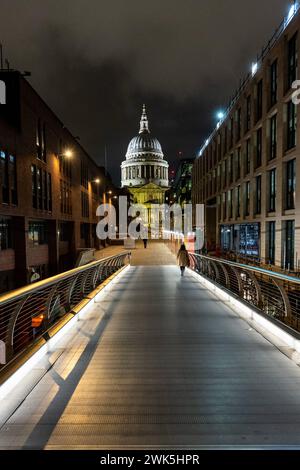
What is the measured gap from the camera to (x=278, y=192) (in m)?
20.2

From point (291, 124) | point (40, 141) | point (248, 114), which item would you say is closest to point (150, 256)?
point (40, 141)

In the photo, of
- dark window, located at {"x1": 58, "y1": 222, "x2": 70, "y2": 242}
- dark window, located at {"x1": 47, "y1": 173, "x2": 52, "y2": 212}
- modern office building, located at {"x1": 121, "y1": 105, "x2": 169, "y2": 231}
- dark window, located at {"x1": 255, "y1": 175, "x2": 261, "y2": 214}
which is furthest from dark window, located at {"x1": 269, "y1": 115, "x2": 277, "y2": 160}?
modern office building, located at {"x1": 121, "y1": 105, "x2": 169, "y2": 231}

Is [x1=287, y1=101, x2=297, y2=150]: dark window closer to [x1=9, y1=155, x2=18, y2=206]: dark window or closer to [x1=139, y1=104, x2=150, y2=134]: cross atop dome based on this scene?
[x1=9, y1=155, x2=18, y2=206]: dark window

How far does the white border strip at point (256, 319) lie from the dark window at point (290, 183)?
493 inches

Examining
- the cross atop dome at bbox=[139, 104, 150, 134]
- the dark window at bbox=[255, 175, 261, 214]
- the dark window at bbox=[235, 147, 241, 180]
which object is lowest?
the dark window at bbox=[255, 175, 261, 214]

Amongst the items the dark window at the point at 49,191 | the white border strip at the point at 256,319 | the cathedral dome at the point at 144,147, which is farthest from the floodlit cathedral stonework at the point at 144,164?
the white border strip at the point at 256,319

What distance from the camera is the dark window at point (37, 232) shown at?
21.8m

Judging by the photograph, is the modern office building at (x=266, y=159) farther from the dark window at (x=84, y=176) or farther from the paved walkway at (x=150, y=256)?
the dark window at (x=84, y=176)

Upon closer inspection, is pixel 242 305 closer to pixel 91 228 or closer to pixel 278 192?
pixel 278 192

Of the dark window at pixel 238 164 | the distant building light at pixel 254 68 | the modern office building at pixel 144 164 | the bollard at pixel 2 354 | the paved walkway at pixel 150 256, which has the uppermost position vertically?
the modern office building at pixel 144 164

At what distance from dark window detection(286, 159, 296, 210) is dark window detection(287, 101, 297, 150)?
1165mm

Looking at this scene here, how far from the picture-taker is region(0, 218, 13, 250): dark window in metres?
17.8

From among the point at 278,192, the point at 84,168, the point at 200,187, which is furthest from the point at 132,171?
the point at 278,192

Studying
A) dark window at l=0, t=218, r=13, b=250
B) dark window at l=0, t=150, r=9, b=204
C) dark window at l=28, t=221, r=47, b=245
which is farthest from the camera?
dark window at l=28, t=221, r=47, b=245
